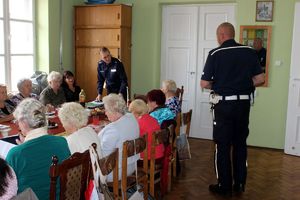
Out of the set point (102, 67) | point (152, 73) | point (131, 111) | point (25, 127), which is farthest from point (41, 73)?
point (25, 127)

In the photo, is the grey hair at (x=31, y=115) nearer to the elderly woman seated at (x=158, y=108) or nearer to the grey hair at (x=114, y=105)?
the grey hair at (x=114, y=105)

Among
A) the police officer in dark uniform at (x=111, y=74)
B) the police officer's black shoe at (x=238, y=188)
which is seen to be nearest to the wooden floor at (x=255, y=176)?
the police officer's black shoe at (x=238, y=188)

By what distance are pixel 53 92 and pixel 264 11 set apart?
332cm

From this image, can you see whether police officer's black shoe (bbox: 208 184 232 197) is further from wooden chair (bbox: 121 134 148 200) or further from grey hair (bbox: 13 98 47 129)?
grey hair (bbox: 13 98 47 129)

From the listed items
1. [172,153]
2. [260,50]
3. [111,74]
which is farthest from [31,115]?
[260,50]

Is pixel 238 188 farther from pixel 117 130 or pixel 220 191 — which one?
pixel 117 130

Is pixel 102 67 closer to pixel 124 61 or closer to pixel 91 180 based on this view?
pixel 124 61

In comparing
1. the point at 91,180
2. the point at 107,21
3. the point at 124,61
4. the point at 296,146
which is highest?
the point at 107,21

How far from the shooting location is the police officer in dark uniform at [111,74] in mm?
5696

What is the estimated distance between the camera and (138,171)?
3.43 m

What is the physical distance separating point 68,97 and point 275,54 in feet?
10.3

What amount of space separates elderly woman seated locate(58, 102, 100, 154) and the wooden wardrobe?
3511 mm

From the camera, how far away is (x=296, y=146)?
18.3 ft

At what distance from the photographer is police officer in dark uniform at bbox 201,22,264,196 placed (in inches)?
149
